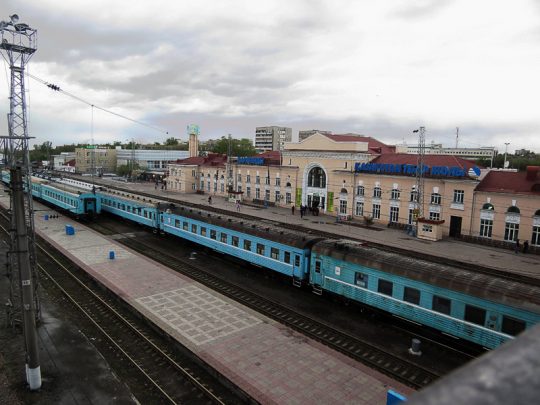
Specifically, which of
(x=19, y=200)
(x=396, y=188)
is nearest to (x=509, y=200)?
(x=396, y=188)

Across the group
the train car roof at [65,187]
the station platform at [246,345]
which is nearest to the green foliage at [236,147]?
the train car roof at [65,187]

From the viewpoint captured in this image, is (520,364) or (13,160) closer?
(520,364)

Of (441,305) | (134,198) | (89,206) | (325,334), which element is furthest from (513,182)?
(89,206)

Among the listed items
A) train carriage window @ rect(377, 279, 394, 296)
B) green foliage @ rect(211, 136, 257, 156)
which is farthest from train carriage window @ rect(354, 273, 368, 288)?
green foliage @ rect(211, 136, 257, 156)

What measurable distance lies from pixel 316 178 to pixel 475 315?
40827mm

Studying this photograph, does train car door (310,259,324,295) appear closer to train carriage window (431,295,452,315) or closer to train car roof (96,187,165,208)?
train carriage window (431,295,452,315)

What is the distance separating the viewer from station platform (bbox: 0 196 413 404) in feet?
45.6

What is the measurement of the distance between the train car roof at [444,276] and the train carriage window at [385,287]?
55cm

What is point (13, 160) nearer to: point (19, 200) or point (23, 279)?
point (19, 200)

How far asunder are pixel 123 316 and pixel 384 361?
486 inches

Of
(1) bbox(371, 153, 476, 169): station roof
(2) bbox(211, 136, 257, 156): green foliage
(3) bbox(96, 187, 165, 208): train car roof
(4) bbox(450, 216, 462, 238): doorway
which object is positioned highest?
(2) bbox(211, 136, 257, 156): green foliage

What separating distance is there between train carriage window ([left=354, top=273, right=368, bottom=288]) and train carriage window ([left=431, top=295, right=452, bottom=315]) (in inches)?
138

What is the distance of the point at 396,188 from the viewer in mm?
45875

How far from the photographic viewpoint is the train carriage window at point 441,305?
1667 centimetres
